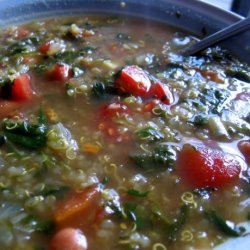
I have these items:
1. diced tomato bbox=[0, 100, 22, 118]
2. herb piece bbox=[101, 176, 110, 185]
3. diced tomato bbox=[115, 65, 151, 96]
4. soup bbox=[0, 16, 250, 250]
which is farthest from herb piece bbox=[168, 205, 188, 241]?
diced tomato bbox=[0, 100, 22, 118]

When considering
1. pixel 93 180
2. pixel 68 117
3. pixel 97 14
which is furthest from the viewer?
pixel 97 14

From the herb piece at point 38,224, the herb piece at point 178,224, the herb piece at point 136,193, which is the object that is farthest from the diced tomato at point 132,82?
the herb piece at point 38,224

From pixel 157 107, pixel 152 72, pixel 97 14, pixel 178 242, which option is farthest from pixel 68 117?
pixel 97 14

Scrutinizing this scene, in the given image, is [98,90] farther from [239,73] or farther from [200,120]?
[239,73]

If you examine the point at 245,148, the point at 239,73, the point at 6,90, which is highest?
the point at 239,73

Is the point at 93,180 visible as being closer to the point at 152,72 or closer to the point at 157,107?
the point at 157,107

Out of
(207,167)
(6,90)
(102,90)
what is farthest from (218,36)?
(6,90)

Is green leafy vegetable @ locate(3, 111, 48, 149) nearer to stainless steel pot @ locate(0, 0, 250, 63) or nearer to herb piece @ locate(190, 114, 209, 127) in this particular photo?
herb piece @ locate(190, 114, 209, 127)
